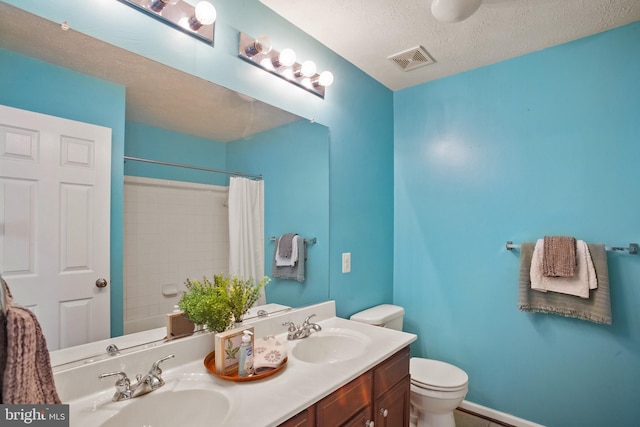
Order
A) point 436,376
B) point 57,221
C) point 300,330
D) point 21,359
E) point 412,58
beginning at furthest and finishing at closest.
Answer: point 412,58 → point 436,376 → point 300,330 → point 57,221 → point 21,359

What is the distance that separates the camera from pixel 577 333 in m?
1.75

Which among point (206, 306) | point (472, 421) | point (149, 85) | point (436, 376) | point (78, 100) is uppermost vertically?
point (149, 85)

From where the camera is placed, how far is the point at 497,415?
6.52ft

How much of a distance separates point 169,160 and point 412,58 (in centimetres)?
160

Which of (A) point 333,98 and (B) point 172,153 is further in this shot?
(A) point 333,98

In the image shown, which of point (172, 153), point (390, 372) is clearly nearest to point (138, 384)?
point (172, 153)

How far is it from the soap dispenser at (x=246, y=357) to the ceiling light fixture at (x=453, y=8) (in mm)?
1602

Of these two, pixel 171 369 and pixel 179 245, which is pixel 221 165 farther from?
pixel 171 369

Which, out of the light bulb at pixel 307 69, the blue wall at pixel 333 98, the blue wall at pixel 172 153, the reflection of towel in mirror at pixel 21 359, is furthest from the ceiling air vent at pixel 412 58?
the reflection of towel in mirror at pixel 21 359

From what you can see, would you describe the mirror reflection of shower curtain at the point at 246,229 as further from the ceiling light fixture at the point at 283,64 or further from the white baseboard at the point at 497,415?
the white baseboard at the point at 497,415

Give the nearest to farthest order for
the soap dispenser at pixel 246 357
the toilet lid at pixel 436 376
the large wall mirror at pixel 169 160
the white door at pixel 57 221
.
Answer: the white door at pixel 57 221
the large wall mirror at pixel 169 160
the soap dispenser at pixel 246 357
the toilet lid at pixel 436 376

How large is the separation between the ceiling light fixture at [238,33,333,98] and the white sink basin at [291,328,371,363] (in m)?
1.31

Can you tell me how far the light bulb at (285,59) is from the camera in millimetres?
1510

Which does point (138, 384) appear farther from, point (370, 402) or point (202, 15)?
point (202, 15)
